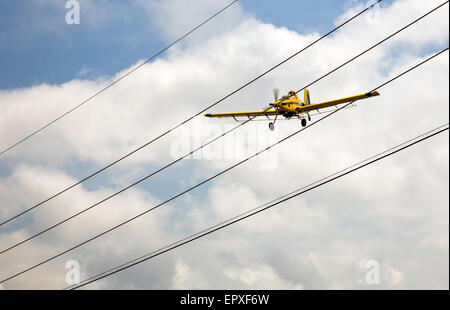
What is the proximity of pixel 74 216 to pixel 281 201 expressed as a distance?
8452mm

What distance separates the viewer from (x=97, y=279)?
56.8ft

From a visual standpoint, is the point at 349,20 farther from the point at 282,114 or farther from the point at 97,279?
the point at 282,114
